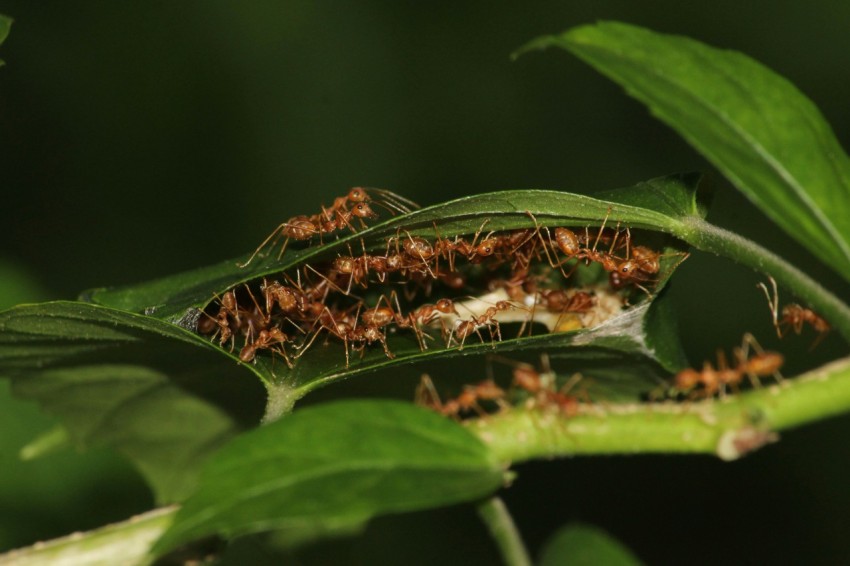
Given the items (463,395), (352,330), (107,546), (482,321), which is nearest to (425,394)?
(463,395)

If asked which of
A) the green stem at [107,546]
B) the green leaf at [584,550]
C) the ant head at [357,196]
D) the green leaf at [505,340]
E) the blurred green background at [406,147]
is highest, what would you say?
the blurred green background at [406,147]

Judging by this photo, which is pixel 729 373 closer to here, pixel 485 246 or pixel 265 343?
pixel 485 246

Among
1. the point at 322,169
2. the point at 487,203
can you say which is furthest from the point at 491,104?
the point at 487,203

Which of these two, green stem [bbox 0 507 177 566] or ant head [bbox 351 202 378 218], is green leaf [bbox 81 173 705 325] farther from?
ant head [bbox 351 202 378 218]

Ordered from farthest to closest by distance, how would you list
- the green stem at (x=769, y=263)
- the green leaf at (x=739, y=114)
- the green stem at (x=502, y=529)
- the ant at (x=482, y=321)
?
the ant at (x=482, y=321), the green stem at (x=502, y=529), the green stem at (x=769, y=263), the green leaf at (x=739, y=114)

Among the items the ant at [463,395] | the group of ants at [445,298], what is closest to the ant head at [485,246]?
the group of ants at [445,298]

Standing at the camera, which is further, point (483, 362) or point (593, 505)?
point (593, 505)

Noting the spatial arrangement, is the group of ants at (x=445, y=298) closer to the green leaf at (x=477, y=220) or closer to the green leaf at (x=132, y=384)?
the green leaf at (x=477, y=220)

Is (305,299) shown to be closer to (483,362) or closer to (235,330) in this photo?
(235,330)
